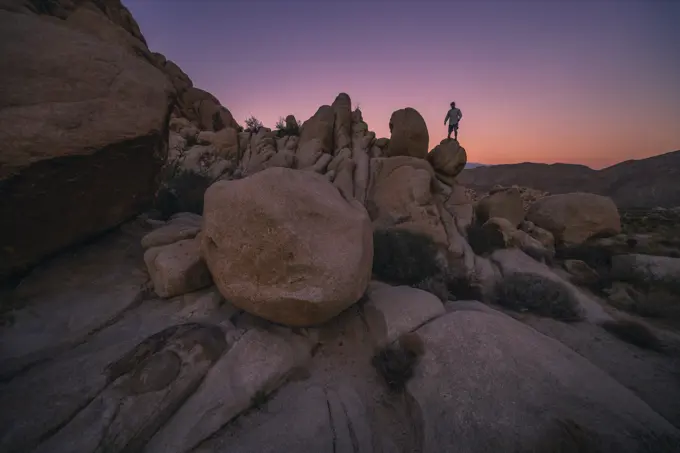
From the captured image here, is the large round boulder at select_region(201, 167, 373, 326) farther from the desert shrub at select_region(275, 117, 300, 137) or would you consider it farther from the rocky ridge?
the desert shrub at select_region(275, 117, 300, 137)

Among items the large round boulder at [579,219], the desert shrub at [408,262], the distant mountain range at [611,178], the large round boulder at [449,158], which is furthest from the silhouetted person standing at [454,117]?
the distant mountain range at [611,178]

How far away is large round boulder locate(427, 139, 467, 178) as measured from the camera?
14.3 metres

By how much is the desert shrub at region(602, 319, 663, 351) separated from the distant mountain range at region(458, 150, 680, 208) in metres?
38.4

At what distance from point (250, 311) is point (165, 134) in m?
4.28

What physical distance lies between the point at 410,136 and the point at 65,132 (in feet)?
39.6

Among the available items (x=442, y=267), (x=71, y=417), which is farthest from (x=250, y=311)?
(x=442, y=267)

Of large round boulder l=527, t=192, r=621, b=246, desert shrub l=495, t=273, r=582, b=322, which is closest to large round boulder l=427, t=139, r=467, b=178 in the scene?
large round boulder l=527, t=192, r=621, b=246

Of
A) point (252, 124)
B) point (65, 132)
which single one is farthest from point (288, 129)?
point (65, 132)

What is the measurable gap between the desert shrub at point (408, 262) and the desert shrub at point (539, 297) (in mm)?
1715

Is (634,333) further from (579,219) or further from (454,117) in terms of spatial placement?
(454,117)

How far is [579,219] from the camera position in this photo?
13.9 m

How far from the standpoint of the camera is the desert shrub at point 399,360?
498 cm

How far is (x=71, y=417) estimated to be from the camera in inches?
146

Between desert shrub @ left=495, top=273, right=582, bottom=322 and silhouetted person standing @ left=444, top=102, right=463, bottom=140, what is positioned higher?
silhouetted person standing @ left=444, top=102, right=463, bottom=140
